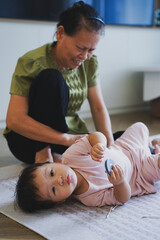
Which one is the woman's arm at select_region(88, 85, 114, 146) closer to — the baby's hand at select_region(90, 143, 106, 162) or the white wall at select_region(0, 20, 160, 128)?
the baby's hand at select_region(90, 143, 106, 162)

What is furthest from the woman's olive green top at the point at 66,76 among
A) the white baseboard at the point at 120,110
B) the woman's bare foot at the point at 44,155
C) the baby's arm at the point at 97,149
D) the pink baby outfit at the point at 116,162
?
the white baseboard at the point at 120,110

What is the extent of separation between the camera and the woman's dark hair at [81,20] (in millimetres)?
1525

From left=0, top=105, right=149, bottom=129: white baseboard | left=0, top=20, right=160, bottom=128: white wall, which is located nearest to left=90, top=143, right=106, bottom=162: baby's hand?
left=0, top=20, right=160, bottom=128: white wall

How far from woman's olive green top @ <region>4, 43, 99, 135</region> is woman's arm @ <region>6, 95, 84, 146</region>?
0.06 metres

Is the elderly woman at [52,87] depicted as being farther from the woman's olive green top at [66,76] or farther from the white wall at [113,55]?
the white wall at [113,55]

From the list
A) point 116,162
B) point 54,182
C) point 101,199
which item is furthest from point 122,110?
point 54,182

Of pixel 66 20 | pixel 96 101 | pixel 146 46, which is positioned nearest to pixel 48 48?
pixel 66 20

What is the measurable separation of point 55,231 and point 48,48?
903mm

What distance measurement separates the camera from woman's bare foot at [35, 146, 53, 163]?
5.63 feet

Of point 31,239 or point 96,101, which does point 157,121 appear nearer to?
point 96,101

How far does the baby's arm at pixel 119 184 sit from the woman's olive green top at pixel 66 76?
60 centimetres

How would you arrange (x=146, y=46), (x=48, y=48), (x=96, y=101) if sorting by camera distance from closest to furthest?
1. (x=48, y=48)
2. (x=96, y=101)
3. (x=146, y=46)

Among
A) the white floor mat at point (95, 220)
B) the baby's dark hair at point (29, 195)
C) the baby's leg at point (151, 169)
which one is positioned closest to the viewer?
the white floor mat at point (95, 220)

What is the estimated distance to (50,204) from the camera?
1.31m
